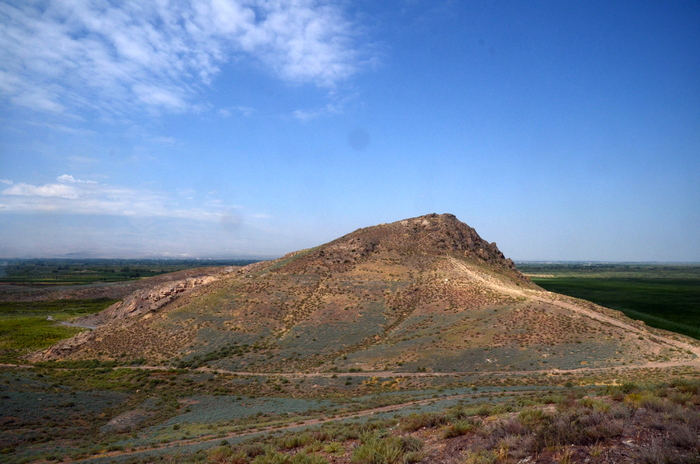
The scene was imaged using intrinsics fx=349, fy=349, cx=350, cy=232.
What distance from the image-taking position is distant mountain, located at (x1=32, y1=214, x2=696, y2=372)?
3081 centimetres

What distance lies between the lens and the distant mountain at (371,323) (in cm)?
3081

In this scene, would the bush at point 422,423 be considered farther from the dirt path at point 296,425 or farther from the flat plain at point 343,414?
the dirt path at point 296,425

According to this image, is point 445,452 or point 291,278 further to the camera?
point 291,278

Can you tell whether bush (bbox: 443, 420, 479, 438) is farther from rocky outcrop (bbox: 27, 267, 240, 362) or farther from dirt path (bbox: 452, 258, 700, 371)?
rocky outcrop (bbox: 27, 267, 240, 362)

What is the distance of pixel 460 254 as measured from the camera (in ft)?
203

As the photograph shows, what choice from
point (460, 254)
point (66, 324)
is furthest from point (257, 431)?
point (66, 324)

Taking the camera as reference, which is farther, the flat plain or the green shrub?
the green shrub

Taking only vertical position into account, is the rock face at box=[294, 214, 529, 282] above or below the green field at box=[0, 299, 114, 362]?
above

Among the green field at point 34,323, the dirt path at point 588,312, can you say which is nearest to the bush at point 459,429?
the dirt path at point 588,312

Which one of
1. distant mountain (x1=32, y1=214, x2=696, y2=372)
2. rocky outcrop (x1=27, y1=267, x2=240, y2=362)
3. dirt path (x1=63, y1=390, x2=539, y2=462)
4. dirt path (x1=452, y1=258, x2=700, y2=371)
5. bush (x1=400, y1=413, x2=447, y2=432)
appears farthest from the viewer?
rocky outcrop (x1=27, y1=267, x2=240, y2=362)

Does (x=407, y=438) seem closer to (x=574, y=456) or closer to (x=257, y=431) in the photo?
(x=574, y=456)

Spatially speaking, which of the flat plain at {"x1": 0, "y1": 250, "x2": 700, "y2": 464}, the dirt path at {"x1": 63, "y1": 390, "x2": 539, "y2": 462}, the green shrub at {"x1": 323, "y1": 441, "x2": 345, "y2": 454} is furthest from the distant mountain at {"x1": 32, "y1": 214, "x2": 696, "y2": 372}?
the green shrub at {"x1": 323, "y1": 441, "x2": 345, "y2": 454}

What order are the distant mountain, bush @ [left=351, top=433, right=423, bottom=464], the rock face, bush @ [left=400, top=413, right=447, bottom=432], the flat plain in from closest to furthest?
1. the flat plain
2. bush @ [left=351, top=433, right=423, bottom=464]
3. bush @ [left=400, top=413, right=447, bottom=432]
4. the distant mountain
5. the rock face

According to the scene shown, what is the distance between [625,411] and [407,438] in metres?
6.08
